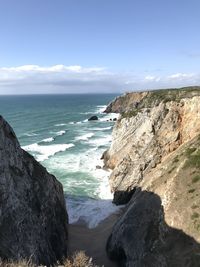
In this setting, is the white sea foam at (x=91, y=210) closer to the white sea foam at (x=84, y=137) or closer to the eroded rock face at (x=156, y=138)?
the eroded rock face at (x=156, y=138)

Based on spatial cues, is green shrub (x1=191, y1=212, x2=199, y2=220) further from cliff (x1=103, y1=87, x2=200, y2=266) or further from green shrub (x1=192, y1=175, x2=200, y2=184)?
green shrub (x1=192, y1=175, x2=200, y2=184)

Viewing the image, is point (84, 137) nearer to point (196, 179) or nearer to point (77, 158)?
point (77, 158)

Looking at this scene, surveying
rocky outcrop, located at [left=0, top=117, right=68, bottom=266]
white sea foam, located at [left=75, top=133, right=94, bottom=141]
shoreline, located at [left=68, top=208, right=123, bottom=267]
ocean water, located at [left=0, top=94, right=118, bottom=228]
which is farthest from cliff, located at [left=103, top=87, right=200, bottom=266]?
white sea foam, located at [left=75, top=133, right=94, bottom=141]

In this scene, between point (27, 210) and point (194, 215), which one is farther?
point (27, 210)

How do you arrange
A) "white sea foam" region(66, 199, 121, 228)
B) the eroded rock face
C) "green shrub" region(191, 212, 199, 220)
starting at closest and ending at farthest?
1. "green shrub" region(191, 212, 199, 220)
2. "white sea foam" region(66, 199, 121, 228)
3. the eroded rock face

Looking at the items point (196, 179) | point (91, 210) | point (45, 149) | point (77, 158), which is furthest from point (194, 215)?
point (45, 149)
